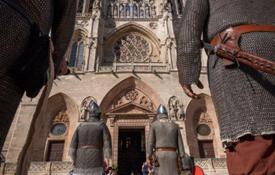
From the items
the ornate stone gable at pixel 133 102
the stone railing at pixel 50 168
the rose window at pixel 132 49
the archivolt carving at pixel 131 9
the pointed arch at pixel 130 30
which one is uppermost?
the archivolt carving at pixel 131 9

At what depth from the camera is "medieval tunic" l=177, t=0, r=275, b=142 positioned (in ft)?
5.14

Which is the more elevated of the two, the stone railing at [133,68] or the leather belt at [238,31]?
the stone railing at [133,68]

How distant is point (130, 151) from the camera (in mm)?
17453

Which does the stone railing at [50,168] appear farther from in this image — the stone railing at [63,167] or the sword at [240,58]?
the sword at [240,58]

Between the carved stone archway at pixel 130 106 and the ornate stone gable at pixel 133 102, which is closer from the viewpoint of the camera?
the carved stone archway at pixel 130 106

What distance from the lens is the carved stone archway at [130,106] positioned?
50.9 ft

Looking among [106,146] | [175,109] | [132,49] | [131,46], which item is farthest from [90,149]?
[131,46]

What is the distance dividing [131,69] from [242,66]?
1509 cm

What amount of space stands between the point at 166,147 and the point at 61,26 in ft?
13.7

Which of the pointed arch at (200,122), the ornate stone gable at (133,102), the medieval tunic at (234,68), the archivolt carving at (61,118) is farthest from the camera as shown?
the ornate stone gable at (133,102)

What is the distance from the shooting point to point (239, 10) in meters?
1.89

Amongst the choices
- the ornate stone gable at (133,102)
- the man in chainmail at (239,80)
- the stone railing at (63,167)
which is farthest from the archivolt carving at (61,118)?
the man in chainmail at (239,80)

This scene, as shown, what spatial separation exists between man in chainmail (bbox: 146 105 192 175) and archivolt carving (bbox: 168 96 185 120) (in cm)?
879

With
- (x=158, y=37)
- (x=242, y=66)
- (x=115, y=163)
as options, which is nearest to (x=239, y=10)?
(x=242, y=66)
